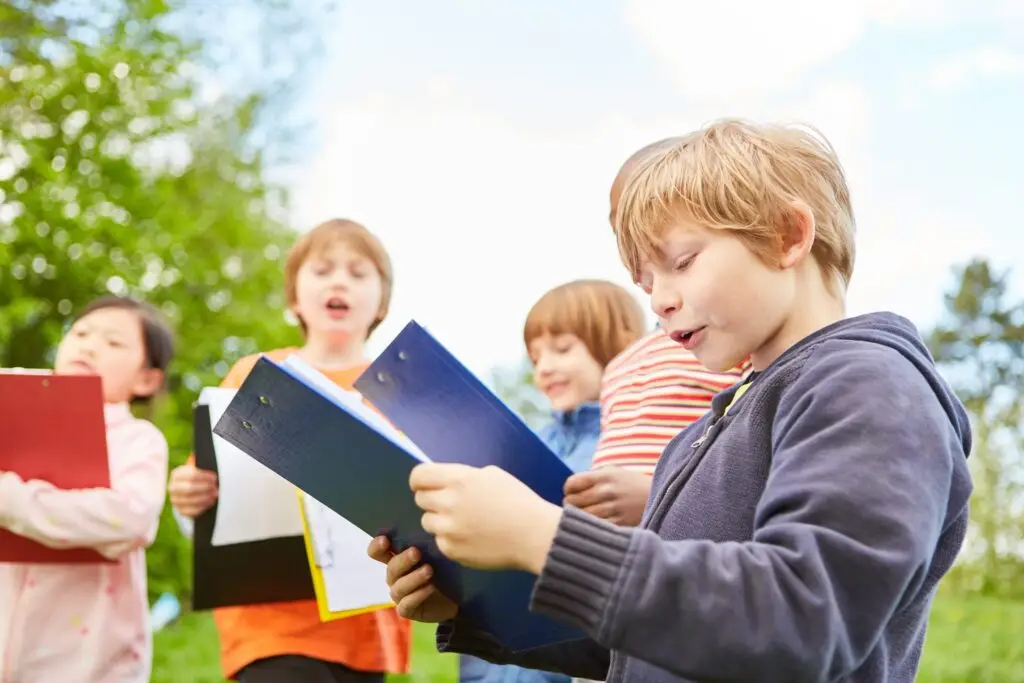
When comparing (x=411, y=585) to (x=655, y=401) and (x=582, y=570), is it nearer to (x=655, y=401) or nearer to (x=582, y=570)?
(x=582, y=570)

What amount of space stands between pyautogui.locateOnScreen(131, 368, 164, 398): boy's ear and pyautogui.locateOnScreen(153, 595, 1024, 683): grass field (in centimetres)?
304

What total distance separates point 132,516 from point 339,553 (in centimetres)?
59

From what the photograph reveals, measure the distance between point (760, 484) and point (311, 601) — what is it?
1786mm

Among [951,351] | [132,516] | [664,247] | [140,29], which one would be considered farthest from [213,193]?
[951,351]

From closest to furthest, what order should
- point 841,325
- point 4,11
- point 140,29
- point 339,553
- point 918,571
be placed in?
1. point 918,571
2. point 841,325
3. point 339,553
4. point 4,11
5. point 140,29

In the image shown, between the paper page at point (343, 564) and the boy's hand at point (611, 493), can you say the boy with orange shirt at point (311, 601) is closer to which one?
the paper page at point (343, 564)

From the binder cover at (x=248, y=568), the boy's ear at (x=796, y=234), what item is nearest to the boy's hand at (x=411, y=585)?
the boy's ear at (x=796, y=234)

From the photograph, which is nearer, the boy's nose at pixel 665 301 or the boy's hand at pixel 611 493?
the boy's nose at pixel 665 301

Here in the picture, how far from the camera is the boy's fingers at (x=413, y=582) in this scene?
60.6 inches

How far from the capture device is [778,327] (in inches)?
56.5

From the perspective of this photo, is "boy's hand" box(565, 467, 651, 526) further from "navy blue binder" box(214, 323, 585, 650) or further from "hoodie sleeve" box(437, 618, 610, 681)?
"hoodie sleeve" box(437, 618, 610, 681)

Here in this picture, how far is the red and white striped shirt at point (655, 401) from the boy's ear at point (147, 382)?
67.2 inches

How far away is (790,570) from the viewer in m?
1.08

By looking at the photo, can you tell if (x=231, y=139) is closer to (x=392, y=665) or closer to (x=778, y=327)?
(x=392, y=665)
